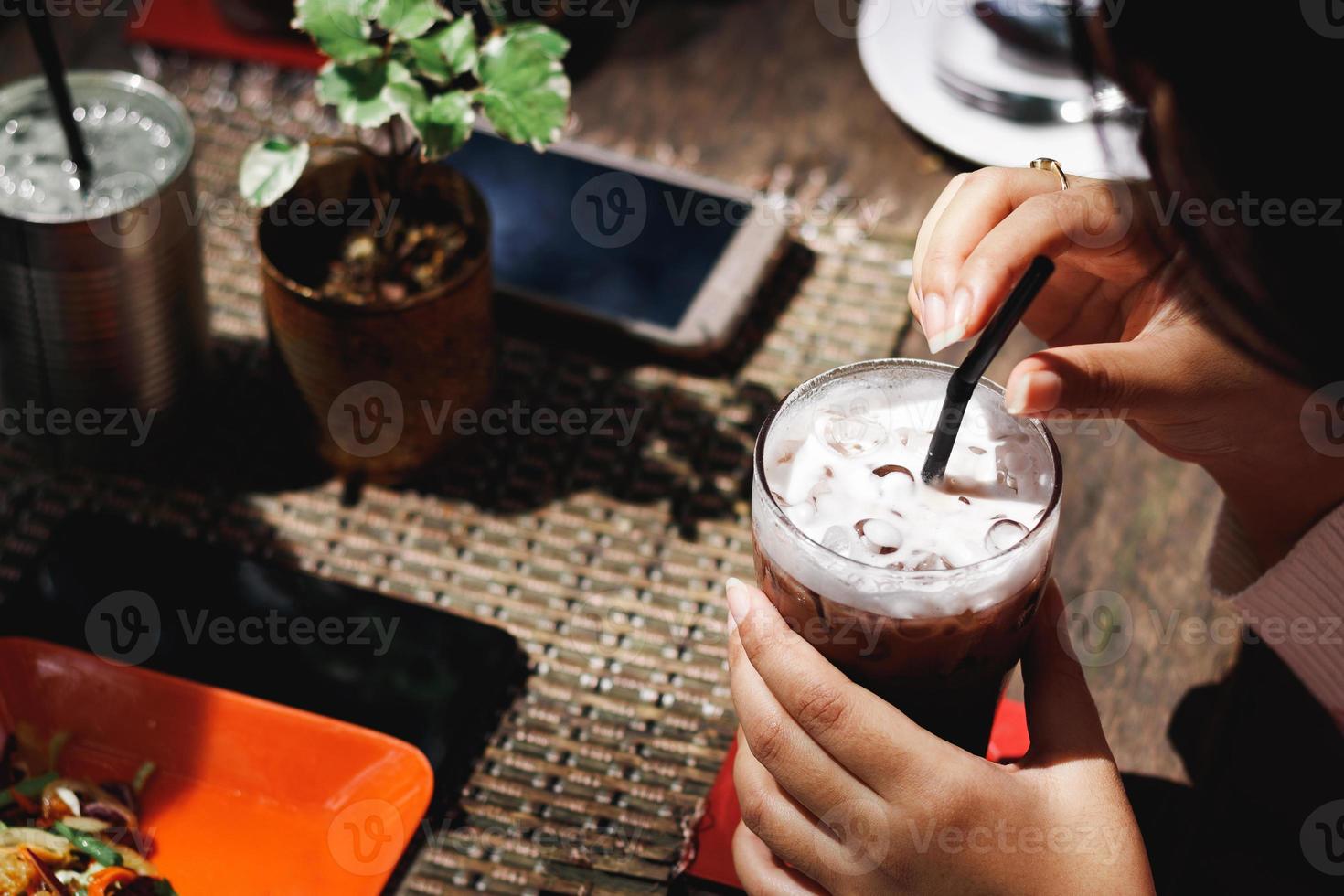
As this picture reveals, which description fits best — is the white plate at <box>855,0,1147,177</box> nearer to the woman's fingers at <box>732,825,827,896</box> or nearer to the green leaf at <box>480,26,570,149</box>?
the green leaf at <box>480,26,570,149</box>

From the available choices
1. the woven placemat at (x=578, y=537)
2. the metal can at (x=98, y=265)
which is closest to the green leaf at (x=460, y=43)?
the metal can at (x=98, y=265)

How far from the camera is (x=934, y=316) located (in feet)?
3.73

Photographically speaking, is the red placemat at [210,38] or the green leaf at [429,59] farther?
the red placemat at [210,38]

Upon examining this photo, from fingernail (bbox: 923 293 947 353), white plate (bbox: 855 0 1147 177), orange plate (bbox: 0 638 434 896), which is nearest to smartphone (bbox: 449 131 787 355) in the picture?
white plate (bbox: 855 0 1147 177)

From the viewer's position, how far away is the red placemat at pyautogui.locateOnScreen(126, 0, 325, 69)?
213cm

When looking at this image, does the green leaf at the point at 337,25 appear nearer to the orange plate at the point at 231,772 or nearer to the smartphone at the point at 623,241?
the smartphone at the point at 623,241

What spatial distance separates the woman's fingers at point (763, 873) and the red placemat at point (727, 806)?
0.06 metres

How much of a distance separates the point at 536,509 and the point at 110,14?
1.28 m

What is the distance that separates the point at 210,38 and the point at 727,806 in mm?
1583

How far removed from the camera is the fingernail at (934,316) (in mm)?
1123

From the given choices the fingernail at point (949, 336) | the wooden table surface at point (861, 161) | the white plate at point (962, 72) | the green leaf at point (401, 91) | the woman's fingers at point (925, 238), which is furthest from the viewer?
the white plate at point (962, 72)

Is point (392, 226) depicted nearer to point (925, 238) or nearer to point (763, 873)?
point (925, 238)

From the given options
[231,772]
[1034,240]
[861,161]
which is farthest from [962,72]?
[231,772]

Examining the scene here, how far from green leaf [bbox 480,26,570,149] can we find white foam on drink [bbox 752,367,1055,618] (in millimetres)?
454
